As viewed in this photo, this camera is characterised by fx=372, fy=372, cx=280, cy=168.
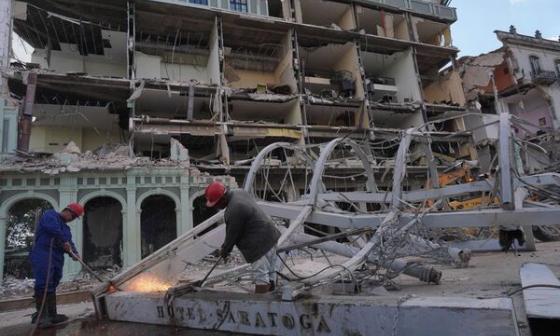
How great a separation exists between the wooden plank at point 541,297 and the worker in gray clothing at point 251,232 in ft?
9.38

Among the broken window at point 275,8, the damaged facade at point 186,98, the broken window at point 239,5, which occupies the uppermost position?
the broken window at point 275,8

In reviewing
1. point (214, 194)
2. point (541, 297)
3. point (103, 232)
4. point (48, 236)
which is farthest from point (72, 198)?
point (541, 297)

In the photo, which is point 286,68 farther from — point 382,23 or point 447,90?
point 447,90

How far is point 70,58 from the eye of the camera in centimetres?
2108

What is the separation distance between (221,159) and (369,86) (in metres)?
12.0

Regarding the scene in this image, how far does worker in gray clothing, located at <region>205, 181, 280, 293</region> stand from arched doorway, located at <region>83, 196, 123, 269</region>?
1101 cm

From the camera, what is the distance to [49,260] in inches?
226

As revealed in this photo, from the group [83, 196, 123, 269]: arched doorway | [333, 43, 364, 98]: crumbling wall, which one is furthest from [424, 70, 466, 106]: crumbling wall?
[83, 196, 123, 269]: arched doorway

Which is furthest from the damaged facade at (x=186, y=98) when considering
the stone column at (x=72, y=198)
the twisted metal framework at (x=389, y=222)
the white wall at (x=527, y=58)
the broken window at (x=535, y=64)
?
the broken window at (x=535, y=64)

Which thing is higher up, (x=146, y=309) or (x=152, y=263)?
(x=152, y=263)

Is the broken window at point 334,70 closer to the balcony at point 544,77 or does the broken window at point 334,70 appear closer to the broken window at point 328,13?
the broken window at point 328,13

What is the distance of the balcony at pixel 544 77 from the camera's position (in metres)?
30.2

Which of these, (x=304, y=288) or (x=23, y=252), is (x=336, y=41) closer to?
(x=23, y=252)

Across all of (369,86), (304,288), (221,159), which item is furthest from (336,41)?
(304,288)
